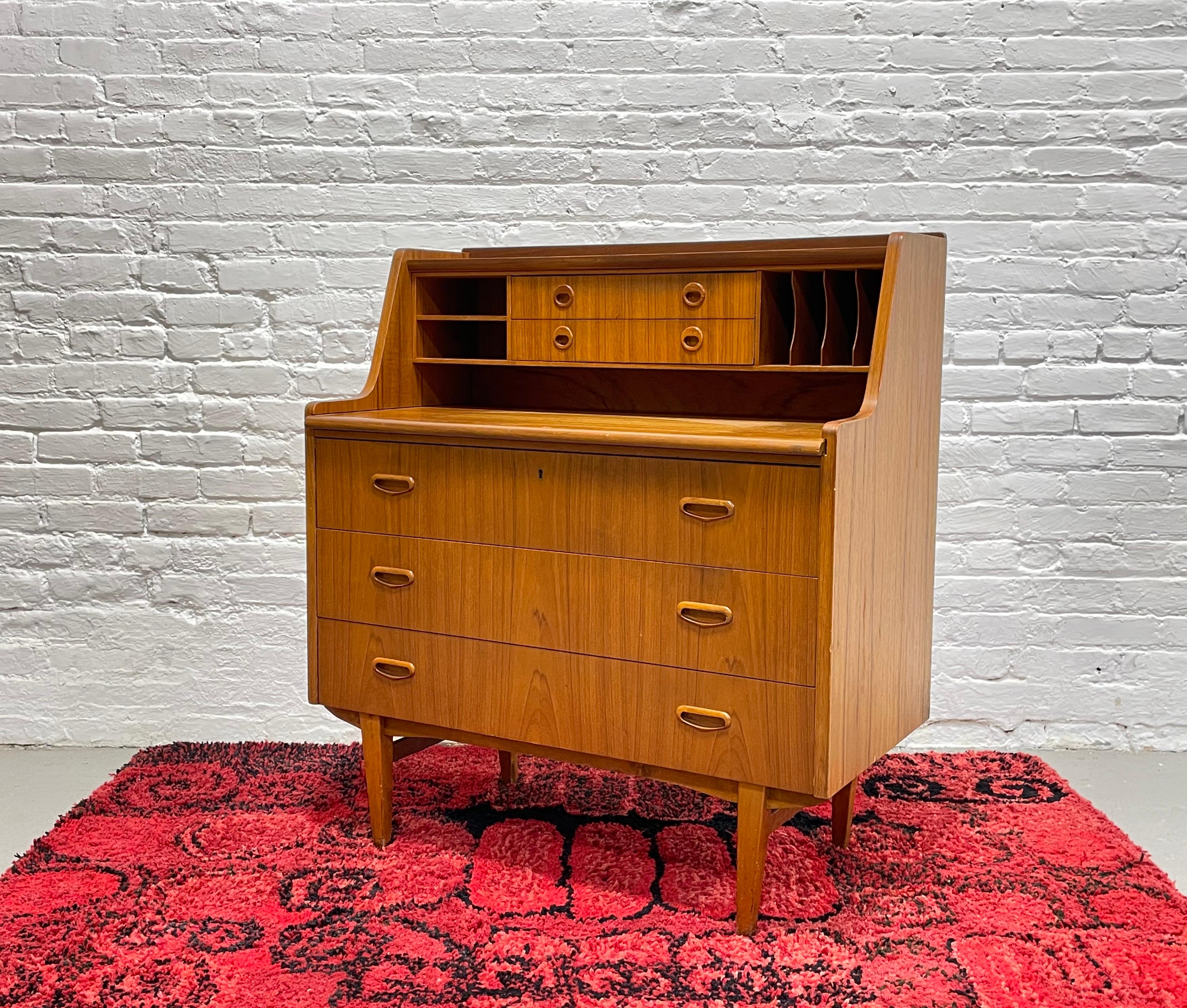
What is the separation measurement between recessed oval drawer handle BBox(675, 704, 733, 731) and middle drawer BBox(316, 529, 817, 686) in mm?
73

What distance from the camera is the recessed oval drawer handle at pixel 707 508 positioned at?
6.85 ft

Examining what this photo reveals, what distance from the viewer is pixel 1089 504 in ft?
10.1

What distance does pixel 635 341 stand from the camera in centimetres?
249

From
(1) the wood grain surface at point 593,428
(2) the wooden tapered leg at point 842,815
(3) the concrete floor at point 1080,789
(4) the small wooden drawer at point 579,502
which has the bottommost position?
(3) the concrete floor at point 1080,789

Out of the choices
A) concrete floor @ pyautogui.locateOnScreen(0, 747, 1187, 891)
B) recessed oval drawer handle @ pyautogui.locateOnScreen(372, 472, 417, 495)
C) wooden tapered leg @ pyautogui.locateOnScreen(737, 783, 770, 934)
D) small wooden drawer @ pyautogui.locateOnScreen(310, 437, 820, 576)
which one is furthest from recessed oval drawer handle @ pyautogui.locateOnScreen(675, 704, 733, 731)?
concrete floor @ pyautogui.locateOnScreen(0, 747, 1187, 891)

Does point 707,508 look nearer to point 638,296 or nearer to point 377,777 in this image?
point 638,296

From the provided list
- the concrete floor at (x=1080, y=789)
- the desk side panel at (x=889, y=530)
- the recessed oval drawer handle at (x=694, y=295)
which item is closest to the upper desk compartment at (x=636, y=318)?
the recessed oval drawer handle at (x=694, y=295)

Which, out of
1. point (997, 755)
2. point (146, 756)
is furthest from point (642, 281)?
point (146, 756)

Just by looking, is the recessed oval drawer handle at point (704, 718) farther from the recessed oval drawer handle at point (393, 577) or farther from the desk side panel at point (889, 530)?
the recessed oval drawer handle at point (393, 577)

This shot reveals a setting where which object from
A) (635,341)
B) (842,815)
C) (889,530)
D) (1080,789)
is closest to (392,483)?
(635,341)

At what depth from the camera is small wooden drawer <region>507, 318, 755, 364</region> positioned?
7.81 ft

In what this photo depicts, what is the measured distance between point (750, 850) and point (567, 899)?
15.0 inches

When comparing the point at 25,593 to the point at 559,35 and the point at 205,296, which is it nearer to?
the point at 205,296

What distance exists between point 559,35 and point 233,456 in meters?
1.34
